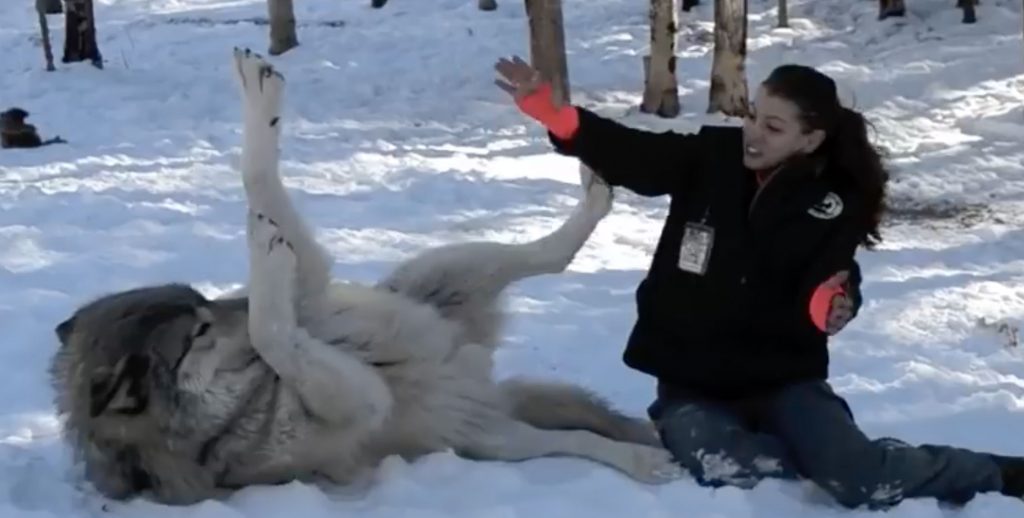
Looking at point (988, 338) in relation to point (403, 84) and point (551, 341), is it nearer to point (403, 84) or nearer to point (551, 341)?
point (551, 341)

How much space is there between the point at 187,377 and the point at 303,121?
8.40m

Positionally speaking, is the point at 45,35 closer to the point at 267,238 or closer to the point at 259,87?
the point at 259,87

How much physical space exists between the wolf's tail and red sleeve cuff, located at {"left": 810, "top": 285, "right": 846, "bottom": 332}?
756 mm

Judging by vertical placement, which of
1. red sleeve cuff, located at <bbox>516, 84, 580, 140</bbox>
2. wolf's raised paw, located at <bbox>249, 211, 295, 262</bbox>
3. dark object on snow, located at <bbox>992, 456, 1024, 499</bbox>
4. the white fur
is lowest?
dark object on snow, located at <bbox>992, 456, 1024, 499</bbox>

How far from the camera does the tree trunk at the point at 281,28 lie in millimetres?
15570

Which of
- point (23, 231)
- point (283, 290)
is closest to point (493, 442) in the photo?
point (283, 290)

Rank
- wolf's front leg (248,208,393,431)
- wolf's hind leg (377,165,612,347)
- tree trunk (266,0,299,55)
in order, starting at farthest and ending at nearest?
tree trunk (266,0,299,55), wolf's hind leg (377,165,612,347), wolf's front leg (248,208,393,431)

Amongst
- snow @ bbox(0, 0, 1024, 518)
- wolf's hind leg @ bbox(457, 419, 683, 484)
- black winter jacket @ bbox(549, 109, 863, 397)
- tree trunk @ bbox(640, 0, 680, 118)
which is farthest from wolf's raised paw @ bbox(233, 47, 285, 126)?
tree trunk @ bbox(640, 0, 680, 118)

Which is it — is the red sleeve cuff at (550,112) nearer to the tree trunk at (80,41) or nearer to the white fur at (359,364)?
the white fur at (359,364)

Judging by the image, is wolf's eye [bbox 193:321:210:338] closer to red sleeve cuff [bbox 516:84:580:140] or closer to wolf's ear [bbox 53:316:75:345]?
wolf's ear [bbox 53:316:75:345]

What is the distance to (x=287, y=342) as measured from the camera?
3.31 meters

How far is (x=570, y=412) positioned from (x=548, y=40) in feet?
27.7

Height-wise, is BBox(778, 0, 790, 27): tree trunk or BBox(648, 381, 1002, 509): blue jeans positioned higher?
BBox(648, 381, 1002, 509): blue jeans

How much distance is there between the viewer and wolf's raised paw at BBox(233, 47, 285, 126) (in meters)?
3.40
